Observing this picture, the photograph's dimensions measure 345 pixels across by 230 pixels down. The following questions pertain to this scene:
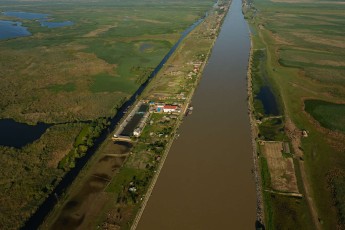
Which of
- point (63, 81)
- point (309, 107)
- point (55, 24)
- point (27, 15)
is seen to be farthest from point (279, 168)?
point (27, 15)

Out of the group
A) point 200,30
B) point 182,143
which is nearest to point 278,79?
point 182,143

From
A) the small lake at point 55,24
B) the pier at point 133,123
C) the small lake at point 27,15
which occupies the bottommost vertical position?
the pier at point 133,123

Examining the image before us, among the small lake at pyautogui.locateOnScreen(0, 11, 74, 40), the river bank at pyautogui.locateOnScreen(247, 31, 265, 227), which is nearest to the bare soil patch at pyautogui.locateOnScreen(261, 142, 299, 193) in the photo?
the river bank at pyautogui.locateOnScreen(247, 31, 265, 227)

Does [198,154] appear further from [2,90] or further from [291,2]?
[291,2]

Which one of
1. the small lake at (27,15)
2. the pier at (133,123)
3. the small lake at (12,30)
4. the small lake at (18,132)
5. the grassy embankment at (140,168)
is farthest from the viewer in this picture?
the small lake at (27,15)

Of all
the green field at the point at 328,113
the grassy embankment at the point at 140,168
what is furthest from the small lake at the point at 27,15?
the green field at the point at 328,113

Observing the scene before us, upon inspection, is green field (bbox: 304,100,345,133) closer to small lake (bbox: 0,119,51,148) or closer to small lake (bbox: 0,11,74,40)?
small lake (bbox: 0,119,51,148)

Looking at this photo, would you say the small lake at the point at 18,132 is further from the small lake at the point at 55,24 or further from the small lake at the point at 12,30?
the small lake at the point at 55,24
